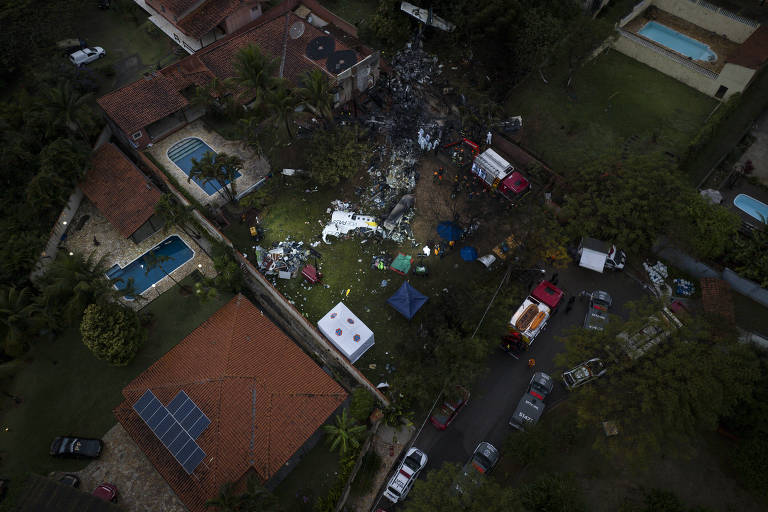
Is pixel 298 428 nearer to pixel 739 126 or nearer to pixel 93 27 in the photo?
pixel 739 126

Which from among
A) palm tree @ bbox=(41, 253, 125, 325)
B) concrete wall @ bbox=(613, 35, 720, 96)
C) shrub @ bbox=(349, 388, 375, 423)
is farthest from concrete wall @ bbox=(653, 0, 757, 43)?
palm tree @ bbox=(41, 253, 125, 325)

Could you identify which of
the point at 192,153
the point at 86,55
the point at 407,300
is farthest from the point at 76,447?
the point at 86,55

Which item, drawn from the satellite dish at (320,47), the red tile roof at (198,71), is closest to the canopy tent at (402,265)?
the red tile roof at (198,71)

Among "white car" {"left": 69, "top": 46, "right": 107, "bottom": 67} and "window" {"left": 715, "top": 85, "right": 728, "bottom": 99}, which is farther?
"white car" {"left": 69, "top": 46, "right": 107, "bottom": 67}

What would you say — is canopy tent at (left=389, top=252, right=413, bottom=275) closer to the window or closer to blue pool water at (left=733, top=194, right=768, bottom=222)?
blue pool water at (left=733, top=194, right=768, bottom=222)

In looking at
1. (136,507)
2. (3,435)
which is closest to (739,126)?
(136,507)

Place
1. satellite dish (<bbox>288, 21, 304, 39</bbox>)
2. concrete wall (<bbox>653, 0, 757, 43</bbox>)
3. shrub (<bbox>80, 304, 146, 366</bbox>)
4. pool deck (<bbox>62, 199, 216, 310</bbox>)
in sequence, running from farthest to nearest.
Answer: concrete wall (<bbox>653, 0, 757, 43</bbox>)
satellite dish (<bbox>288, 21, 304, 39</bbox>)
pool deck (<bbox>62, 199, 216, 310</bbox>)
shrub (<bbox>80, 304, 146, 366</bbox>)
